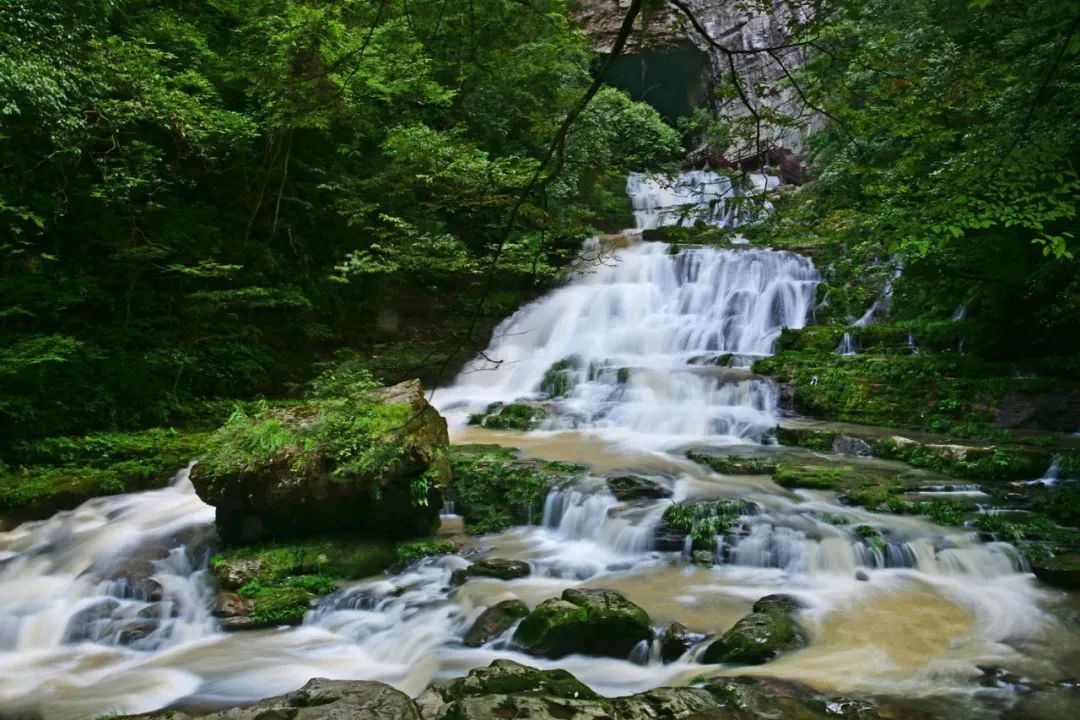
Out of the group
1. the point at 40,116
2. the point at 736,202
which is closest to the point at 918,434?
the point at 736,202

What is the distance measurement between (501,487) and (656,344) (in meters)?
7.73

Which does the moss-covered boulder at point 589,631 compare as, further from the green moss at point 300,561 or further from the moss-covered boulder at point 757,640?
the green moss at point 300,561

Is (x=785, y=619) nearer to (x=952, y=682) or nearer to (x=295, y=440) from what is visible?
(x=952, y=682)

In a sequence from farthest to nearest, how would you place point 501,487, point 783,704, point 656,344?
point 656,344, point 501,487, point 783,704

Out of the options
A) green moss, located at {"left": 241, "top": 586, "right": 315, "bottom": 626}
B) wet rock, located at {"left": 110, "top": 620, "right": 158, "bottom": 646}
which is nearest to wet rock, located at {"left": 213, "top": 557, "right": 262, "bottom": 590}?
green moss, located at {"left": 241, "top": 586, "right": 315, "bottom": 626}

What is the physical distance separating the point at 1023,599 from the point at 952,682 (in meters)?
1.76

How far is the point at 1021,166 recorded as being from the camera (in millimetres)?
4676

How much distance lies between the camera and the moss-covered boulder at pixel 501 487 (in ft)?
25.6

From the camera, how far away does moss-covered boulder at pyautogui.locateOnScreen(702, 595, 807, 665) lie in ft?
15.7

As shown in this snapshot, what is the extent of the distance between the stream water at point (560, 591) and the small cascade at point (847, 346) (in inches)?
166

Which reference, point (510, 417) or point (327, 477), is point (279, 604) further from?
point (510, 417)

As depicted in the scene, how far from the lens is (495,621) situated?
552 cm

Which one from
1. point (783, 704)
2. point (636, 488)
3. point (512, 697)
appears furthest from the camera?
point (636, 488)

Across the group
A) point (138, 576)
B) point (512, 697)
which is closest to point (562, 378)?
point (138, 576)
